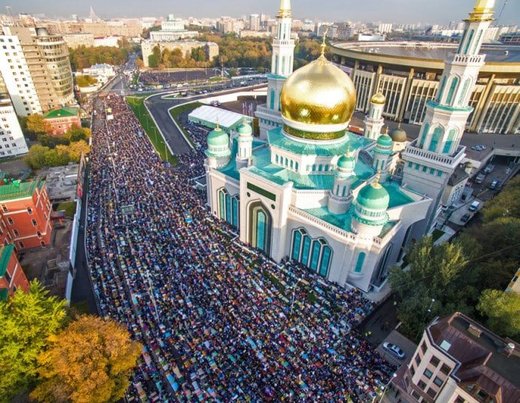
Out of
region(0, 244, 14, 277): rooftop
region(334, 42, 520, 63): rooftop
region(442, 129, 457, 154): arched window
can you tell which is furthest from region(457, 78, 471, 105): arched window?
region(334, 42, 520, 63): rooftop

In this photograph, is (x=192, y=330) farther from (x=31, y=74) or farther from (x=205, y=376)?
(x=31, y=74)

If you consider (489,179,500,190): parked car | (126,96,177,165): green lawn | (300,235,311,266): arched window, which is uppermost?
(300,235,311,266): arched window

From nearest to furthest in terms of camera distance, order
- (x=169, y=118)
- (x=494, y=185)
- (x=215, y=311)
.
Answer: (x=215, y=311) → (x=494, y=185) → (x=169, y=118)

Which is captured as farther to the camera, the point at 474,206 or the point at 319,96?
the point at 474,206

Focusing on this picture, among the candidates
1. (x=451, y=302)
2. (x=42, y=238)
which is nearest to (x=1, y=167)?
(x=42, y=238)

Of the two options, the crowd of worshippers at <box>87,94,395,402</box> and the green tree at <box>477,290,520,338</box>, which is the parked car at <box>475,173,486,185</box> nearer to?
the green tree at <box>477,290,520,338</box>

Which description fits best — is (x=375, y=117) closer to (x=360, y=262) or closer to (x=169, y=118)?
(x=360, y=262)

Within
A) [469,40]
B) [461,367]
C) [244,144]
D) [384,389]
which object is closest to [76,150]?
[244,144]
